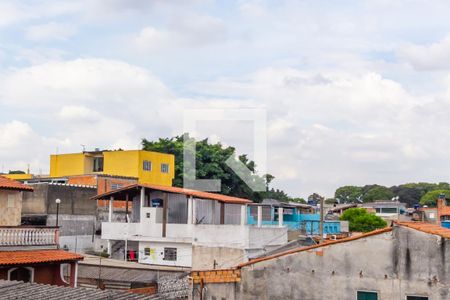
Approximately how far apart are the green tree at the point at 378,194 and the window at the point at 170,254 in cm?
9525

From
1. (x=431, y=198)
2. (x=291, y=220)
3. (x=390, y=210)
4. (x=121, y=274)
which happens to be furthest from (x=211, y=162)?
(x=431, y=198)

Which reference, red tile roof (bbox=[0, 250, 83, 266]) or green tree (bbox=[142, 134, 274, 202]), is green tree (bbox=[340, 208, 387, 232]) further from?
red tile roof (bbox=[0, 250, 83, 266])

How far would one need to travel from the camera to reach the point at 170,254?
32.2m

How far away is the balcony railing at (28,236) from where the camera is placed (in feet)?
63.5

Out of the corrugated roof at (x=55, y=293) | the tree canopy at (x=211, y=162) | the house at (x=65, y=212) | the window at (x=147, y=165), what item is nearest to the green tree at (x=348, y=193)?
the tree canopy at (x=211, y=162)

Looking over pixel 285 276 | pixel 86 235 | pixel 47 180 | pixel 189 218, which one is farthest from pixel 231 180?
pixel 285 276

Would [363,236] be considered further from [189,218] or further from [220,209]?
[220,209]

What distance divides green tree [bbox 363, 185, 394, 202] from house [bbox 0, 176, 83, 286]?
350ft

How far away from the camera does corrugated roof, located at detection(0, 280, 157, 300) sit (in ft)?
34.6

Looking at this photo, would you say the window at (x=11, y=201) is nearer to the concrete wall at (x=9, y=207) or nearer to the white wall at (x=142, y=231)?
the concrete wall at (x=9, y=207)

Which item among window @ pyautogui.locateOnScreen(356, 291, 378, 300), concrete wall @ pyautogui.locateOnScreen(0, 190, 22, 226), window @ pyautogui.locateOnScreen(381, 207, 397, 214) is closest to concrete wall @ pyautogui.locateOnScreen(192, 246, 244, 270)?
concrete wall @ pyautogui.locateOnScreen(0, 190, 22, 226)

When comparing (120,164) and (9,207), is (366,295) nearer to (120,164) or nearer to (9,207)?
(9,207)

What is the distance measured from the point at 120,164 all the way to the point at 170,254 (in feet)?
79.0

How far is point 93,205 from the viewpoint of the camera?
40.1 m
